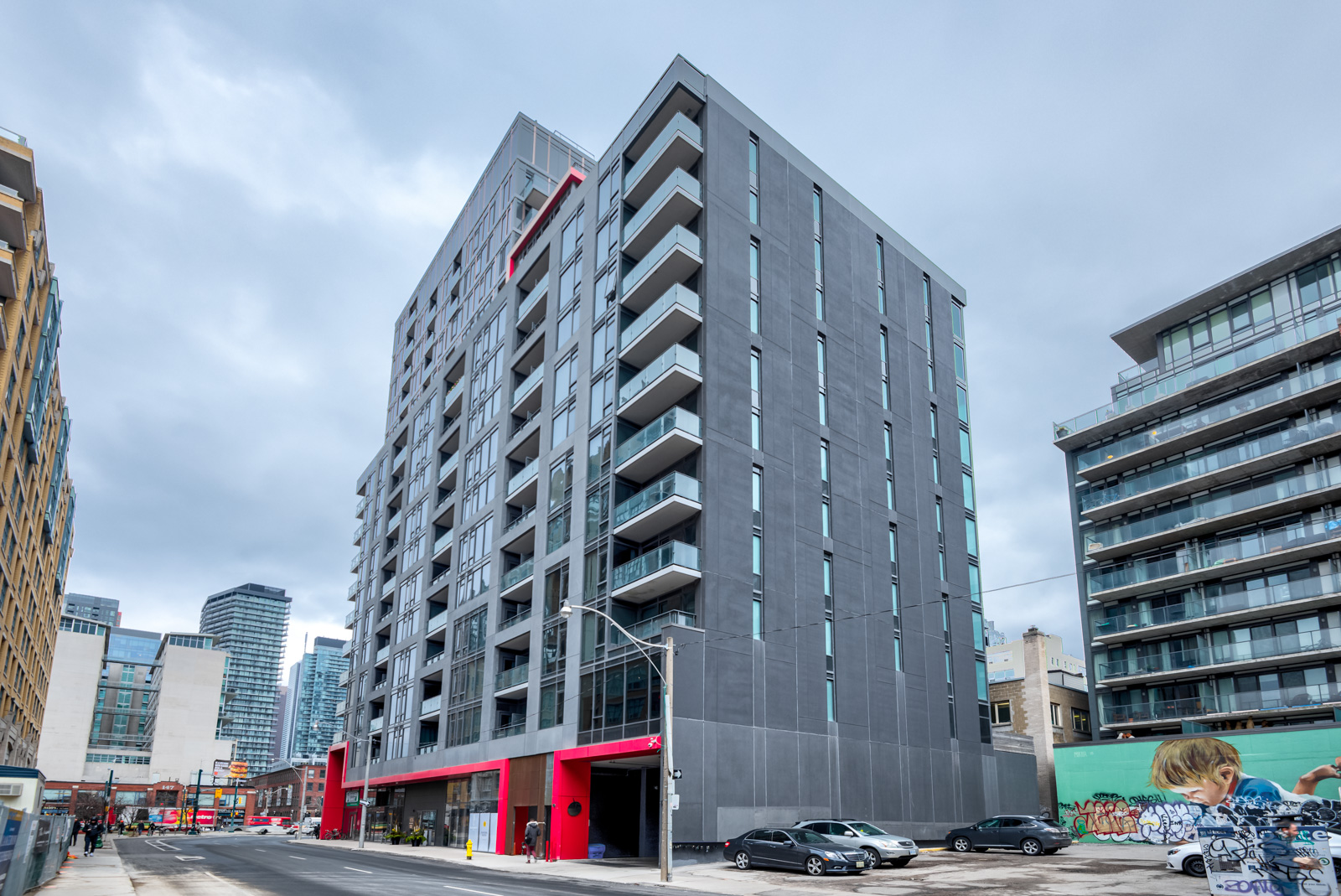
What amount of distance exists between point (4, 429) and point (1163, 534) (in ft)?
180

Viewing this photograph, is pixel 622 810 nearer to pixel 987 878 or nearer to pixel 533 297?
pixel 987 878

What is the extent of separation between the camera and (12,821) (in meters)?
17.5

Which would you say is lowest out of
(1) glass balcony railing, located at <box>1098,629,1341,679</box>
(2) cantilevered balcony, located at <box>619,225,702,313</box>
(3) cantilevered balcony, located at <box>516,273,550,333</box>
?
(1) glass balcony railing, located at <box>1098,629,1341,679</box>

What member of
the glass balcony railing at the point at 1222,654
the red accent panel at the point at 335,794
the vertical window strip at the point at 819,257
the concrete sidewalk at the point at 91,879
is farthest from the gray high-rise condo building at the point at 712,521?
the red accent panel at the point at 335,794

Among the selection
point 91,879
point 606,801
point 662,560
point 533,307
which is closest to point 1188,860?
point 662,560

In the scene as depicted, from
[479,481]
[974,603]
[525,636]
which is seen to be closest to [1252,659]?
[974,603]

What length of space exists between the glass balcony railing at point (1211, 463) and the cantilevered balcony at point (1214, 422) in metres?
0.89

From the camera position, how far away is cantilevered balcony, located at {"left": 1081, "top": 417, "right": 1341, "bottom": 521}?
1662 inches

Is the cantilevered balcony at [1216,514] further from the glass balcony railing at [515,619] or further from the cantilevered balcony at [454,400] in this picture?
the cantilevered balcony at [454,400]

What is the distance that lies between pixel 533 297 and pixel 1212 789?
138 feet

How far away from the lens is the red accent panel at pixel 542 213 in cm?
5572

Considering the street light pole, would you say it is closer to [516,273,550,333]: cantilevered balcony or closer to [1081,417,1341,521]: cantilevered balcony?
[516,273,550,333]: cantilevered balcony

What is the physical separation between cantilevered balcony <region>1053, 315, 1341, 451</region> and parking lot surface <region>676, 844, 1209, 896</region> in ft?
80.2

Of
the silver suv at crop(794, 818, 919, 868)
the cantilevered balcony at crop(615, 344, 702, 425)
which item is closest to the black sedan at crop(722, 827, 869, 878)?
the silver suv at crop(794, 818, 919, 868)
